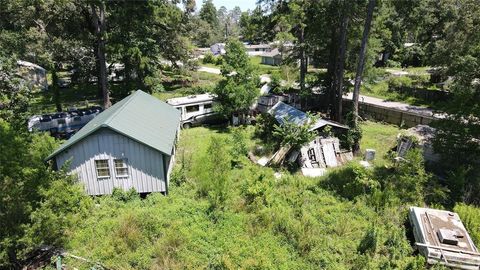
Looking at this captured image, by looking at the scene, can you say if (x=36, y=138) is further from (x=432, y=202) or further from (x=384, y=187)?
(x=432, y=202)

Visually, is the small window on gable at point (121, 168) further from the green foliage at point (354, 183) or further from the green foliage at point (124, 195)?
the green foliage at point (354, 183)

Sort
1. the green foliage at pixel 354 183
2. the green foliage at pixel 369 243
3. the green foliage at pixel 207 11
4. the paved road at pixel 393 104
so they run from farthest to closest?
the green foliage at pixel 207 11
the paved road at pixel 393 104
the green foliage at pixel 354 183
the green foliage at pixel 369 243

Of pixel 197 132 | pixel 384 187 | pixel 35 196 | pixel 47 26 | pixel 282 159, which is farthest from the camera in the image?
pixel 47 26

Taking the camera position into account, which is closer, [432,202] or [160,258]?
[160,258]

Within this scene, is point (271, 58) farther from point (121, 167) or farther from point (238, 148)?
point (121, 167)

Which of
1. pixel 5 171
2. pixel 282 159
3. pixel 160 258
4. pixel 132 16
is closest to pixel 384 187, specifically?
pixel 282 159

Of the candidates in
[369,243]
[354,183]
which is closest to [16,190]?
[369,243]

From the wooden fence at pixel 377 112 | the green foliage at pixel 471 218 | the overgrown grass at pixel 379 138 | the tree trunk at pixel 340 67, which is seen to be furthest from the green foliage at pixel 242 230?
the wooden fence at pixel 377 112
